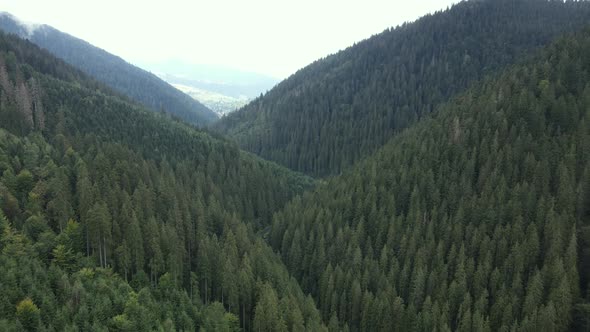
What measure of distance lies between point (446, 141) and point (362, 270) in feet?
190

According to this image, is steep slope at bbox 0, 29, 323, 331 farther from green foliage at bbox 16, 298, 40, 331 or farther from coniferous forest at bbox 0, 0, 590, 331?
coniferous forest at bbox 0, 0, 590, 331

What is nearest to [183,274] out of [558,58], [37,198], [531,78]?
[37,198]

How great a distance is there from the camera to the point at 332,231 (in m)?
125

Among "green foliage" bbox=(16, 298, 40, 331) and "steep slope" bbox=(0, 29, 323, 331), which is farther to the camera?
"steep slope" bbox=(0, 29, 323, 331)

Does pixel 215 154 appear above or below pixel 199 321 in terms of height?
above

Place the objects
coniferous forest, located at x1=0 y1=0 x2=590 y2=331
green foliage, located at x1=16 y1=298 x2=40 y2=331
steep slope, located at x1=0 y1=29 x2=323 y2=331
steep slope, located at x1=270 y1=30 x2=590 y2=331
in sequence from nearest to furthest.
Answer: green foliage, located at x1=16 y1=298 x2=40 y2=331 < steep slope, located at x1=0 y1=29 x2=323 y2=331 < coniferous forest, located at x1=0 y1=0 x2=590 y2=331 < steep slope, located at x1=270 y1=30 x2=590 y2=331

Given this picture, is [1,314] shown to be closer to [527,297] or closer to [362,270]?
[362,270]

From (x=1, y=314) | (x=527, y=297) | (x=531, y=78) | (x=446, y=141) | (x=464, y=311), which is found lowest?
(x=464, y=311)

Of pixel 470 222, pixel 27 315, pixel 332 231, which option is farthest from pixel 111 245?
pixel 470 222

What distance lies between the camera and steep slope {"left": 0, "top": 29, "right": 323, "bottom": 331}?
6731cm

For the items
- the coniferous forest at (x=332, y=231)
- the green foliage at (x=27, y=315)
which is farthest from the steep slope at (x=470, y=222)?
the green foliage at (x=27, y=315)

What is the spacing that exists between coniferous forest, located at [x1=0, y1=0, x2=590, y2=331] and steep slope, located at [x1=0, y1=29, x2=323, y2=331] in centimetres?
37

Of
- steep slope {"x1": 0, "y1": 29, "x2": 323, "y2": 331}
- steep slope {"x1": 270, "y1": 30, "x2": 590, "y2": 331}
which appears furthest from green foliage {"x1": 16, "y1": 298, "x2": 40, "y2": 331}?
steep slope {"x1": 270, "y1": 30, "x2": 590, "y2": 331}

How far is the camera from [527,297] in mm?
86875
